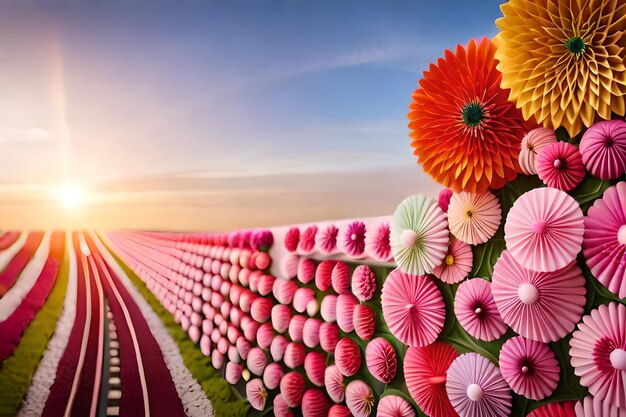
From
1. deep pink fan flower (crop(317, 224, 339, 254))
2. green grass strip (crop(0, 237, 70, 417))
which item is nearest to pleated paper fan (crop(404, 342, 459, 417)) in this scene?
deep pink fan flower (crop(317, 224, 339, 254))

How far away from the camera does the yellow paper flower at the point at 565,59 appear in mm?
827

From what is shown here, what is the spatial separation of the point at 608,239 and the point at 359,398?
0.72 m

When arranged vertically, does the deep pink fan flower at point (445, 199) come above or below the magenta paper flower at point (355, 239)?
above

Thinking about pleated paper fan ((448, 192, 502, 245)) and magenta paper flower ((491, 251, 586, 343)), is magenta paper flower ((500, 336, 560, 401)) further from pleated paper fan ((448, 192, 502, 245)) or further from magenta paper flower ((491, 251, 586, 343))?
pleated paper fan ((448, 192, 502, 245))

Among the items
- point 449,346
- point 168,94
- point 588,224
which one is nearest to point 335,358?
point 449,346

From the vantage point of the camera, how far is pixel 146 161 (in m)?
1.66

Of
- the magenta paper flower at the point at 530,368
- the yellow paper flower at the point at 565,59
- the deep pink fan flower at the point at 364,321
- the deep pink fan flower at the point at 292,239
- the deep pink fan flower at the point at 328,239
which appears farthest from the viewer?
the deep pink fan flower at the point at 292,239

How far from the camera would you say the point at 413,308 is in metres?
1.14

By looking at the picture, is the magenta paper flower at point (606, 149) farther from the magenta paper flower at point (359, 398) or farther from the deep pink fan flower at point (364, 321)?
the magenta paper flower at point (359, 398)

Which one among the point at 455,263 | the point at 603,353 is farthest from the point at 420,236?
the point at 603,353

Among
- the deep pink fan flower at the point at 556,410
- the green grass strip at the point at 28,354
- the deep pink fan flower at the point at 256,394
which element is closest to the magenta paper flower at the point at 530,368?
the deep pink fan flower at the point at 556,410

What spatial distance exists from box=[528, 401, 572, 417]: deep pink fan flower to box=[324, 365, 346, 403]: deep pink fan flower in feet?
1.71

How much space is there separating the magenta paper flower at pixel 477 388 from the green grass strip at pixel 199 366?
0.82 meters

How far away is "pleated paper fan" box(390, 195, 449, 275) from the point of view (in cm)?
110
